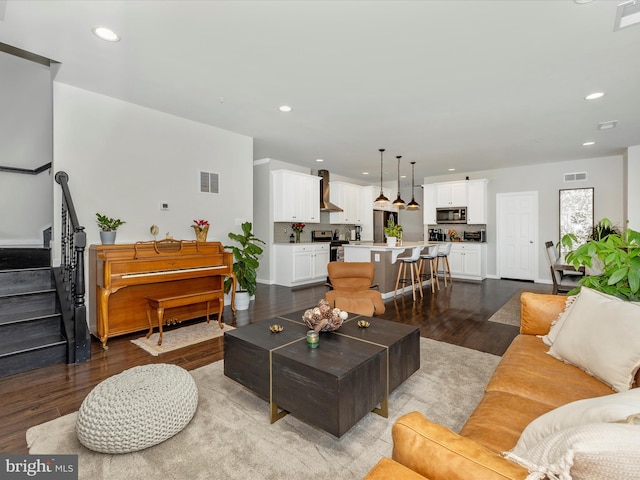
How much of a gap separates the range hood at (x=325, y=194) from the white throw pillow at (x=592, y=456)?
7416 millimetres

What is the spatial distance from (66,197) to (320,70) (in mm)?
2970

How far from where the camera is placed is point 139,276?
3.53m

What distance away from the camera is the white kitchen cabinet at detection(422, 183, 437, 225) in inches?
347

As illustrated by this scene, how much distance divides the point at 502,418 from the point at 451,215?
25.6 ft

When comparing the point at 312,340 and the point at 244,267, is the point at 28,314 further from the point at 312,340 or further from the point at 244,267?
the point at 312,340

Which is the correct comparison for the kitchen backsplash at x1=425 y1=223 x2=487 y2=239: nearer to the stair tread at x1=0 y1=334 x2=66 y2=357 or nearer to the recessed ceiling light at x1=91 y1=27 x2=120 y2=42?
the recessed ceiling light at x1=91 y1=27 x2=120 y2=42

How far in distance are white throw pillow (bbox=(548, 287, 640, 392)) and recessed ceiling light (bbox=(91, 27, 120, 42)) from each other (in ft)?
12.9

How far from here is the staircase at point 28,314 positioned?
281cm

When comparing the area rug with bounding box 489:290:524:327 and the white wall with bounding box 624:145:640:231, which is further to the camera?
the white wall with bounding box 624:145:640:231

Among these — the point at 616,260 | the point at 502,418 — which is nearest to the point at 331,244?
the point at 616,260

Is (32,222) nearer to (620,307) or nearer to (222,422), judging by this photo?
(222,422)

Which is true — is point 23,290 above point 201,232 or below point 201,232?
below

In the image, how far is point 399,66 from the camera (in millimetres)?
3102

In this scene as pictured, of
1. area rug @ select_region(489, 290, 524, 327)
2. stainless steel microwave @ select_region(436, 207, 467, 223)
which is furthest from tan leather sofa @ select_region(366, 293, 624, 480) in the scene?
stainless steel microwave @ select_region(436, 207, 467, 223)
